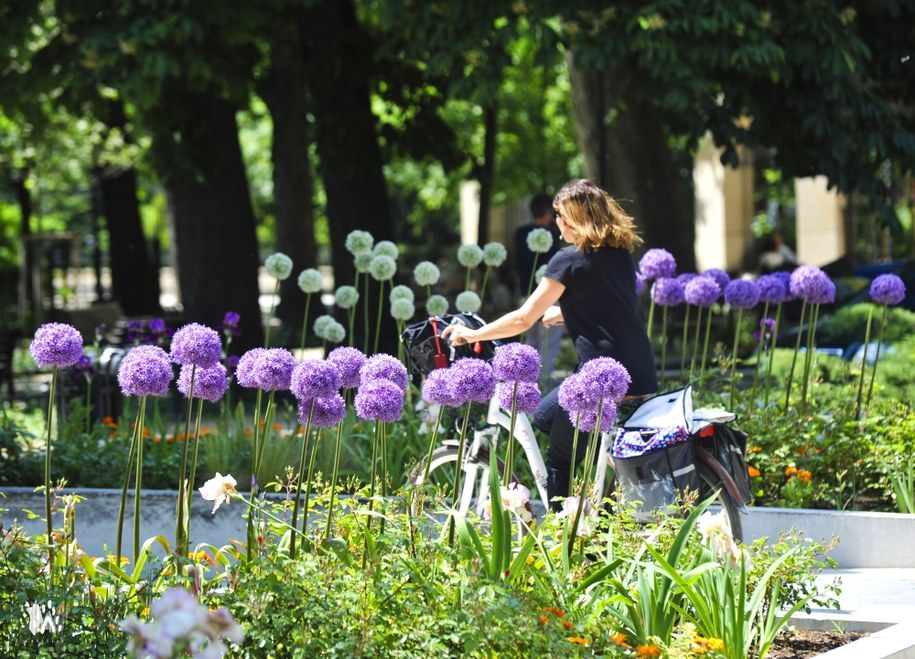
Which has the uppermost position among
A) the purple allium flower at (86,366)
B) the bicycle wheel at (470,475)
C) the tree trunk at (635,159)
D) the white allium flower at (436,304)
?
the tree trunk at (635,159)

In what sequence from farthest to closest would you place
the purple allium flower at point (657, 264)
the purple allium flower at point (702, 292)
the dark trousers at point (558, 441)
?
the purple allium flower at point (657, 264) < the purple allium flower at point (702, 292) < the dark trousers at point (558, 441)

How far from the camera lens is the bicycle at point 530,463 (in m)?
5.48

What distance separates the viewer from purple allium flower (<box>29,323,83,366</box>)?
464cm

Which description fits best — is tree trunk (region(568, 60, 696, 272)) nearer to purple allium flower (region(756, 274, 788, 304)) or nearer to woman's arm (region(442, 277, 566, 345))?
purple allium flower (region(756, 274, 788, 304))

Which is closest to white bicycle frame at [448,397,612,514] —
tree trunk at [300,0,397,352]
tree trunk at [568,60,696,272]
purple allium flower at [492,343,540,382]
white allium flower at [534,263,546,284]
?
white allium flower at [534,263,546,284]

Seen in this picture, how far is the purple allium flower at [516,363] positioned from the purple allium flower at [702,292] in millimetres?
2731

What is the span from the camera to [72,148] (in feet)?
83.6

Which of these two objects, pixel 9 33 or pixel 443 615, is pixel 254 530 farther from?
pixel 9 33

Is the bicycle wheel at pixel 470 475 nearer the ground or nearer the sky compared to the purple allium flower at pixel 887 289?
nearer the ground

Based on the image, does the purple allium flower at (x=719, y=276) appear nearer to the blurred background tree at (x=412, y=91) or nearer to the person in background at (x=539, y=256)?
the person in background at (x=539, y=256)

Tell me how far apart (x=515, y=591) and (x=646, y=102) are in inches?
468

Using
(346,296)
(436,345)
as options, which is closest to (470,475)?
(436,345)

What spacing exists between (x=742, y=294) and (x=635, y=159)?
852 centimetres

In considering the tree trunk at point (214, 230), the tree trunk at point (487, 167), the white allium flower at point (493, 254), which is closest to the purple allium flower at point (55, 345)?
the white allium flower at point (493, 254)
